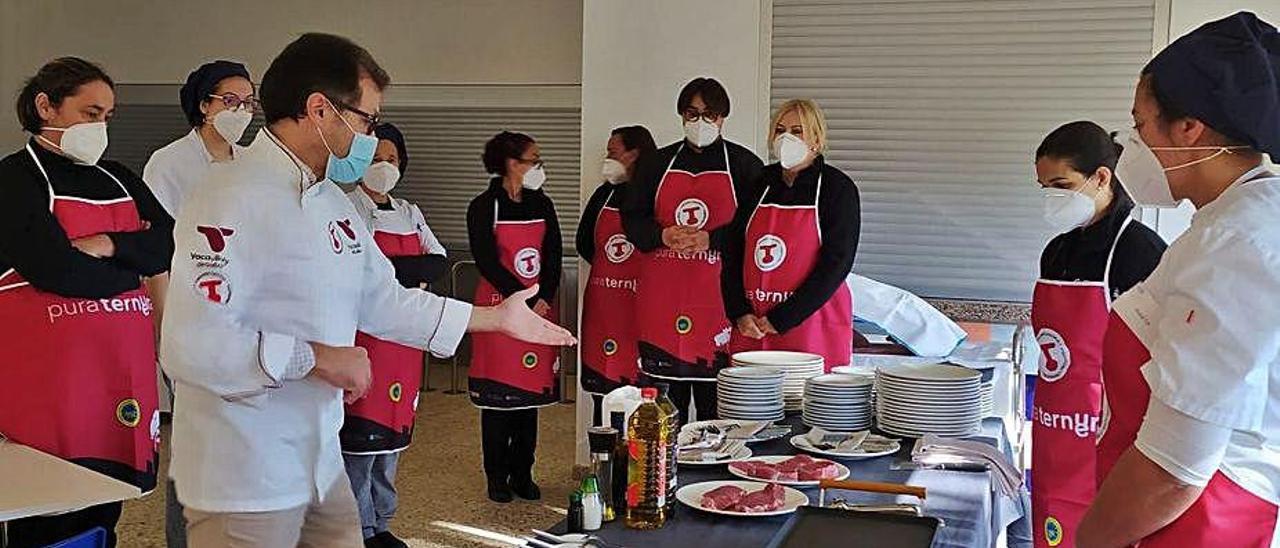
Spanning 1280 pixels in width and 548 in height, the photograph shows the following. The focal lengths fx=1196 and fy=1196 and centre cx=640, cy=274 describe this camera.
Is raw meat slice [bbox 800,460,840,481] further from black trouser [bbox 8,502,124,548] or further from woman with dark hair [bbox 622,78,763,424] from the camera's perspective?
woman with dark hair [bbox 622,78,763,424]

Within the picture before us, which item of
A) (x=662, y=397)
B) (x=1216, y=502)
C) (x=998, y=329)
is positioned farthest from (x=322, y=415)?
(x=998, y=329)

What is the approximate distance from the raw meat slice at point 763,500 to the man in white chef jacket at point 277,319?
719 mm

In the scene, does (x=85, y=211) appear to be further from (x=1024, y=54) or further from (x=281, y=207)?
(x=1024, y=54)

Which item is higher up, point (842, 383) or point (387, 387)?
point (842, 383)

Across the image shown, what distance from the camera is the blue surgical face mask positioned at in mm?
2146

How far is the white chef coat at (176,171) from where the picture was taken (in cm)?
388

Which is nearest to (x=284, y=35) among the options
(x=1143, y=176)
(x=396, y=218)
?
(x=396, y=218)

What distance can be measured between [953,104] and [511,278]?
6.73ft

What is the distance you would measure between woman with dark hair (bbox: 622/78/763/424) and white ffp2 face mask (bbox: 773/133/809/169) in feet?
2.29

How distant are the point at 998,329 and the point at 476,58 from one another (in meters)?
3.92

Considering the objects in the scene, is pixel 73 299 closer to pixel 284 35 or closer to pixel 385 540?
pixel 385 540

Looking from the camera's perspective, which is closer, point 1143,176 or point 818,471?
point 1143,176

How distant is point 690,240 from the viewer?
15.1 ft

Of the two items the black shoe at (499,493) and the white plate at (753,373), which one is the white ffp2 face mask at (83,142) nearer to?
the white plate at (753,373)
